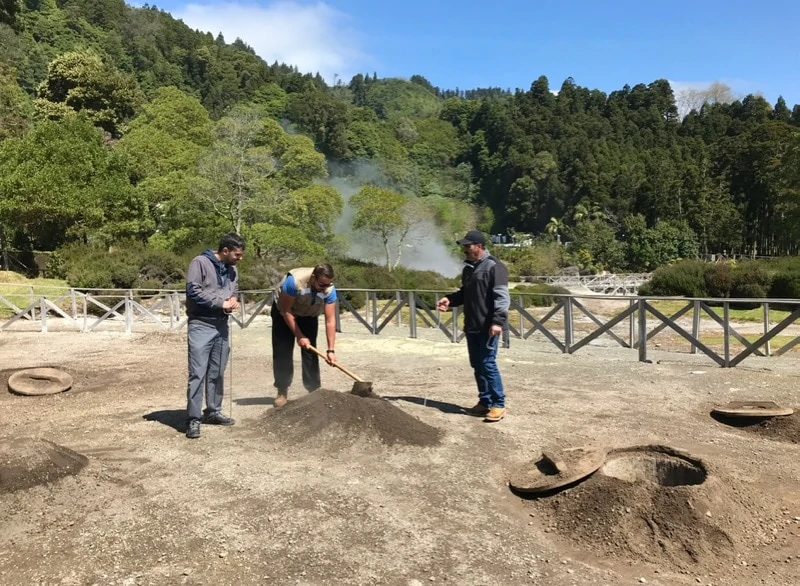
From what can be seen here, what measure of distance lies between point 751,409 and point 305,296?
4.43m

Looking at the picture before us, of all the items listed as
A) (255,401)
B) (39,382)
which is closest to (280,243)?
(39,382)

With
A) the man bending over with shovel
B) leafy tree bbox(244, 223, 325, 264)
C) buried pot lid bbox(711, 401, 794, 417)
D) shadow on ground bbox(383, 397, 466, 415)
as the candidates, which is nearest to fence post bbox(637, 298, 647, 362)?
buried pot lid bbox(711, 401, 794, 417)

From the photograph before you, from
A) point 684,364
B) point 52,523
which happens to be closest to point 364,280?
point 684,364

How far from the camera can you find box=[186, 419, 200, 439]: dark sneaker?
5539 millimetres

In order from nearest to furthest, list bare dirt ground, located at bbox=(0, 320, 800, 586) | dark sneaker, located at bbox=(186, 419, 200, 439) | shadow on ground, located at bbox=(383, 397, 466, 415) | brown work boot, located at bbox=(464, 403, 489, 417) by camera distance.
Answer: bare dirt ground, located at bbox=(0, 320, 800, 586) → dark sneaker, located at bbox=(186, 419, 200, 439) → brown work boot, located at bbox=(464, 403, 489, 417) → shadow on ground, located at bbox=(383, 397, 466, 415)

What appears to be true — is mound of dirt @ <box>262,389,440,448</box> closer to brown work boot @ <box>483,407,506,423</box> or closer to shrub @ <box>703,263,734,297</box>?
brown work boot @ <box>483,407,506,423</box>

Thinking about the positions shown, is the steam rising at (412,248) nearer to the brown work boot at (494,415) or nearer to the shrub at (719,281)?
the shrub at (719,281)

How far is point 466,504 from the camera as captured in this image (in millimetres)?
4180

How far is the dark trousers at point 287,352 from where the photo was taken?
21.0ft

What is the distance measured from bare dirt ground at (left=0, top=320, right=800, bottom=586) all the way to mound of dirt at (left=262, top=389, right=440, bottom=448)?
0.7 inches

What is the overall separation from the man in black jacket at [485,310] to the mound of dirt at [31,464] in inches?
139

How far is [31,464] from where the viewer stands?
4.20 m

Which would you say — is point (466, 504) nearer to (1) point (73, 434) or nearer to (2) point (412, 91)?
(1) point (73, 434)

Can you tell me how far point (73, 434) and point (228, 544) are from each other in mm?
3146
